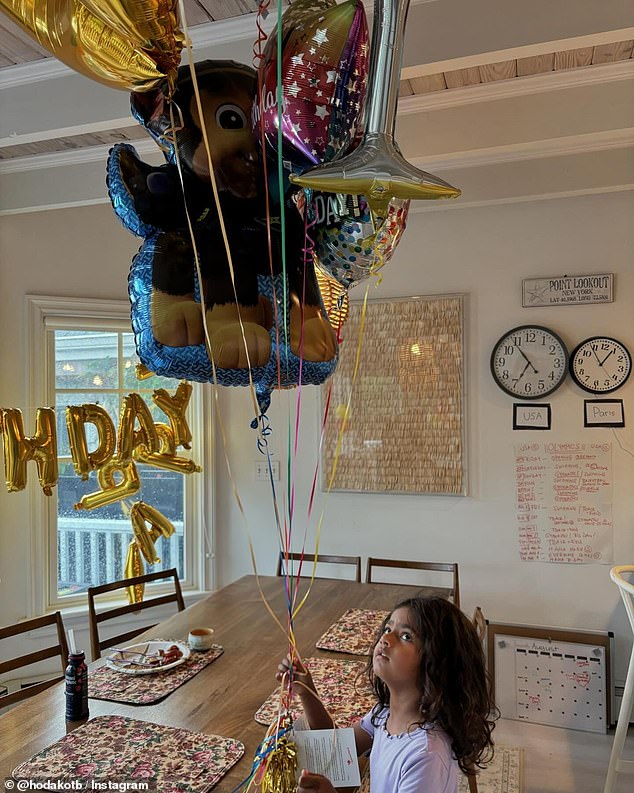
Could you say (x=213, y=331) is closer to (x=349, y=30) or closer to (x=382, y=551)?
(x=349, y=30)

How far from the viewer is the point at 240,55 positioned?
189 centimetres

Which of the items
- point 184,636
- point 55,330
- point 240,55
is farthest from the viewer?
point 55,330

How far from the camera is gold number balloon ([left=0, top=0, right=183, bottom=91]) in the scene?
0.84 m

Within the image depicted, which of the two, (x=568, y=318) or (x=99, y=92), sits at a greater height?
(x=99, y=92)

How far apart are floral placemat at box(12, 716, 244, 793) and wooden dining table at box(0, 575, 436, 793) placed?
0.11 ft

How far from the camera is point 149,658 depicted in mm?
2027

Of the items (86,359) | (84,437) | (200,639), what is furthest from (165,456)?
(200,639)

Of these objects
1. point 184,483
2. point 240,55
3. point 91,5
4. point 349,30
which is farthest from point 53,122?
point 184,483

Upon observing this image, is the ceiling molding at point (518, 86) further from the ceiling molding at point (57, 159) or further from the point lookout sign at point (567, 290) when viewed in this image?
the ceiling molding at point (57, 159)

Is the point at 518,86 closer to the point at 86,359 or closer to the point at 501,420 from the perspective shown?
the point at 501,420

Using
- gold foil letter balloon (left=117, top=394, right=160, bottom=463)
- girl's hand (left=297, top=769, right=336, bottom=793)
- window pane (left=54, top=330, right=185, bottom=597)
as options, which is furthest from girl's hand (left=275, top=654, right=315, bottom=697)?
window pane (left=54, top=330, right=185, bottom=597)

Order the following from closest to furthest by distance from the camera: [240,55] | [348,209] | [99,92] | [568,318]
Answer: [348,209], [240,55], [99,92], [568,318]

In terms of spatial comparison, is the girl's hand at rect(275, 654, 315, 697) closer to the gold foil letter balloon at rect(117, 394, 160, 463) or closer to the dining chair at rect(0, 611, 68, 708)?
the dining chair at rect(0, 611, 68, 708)

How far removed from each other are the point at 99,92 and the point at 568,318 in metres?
2.26
